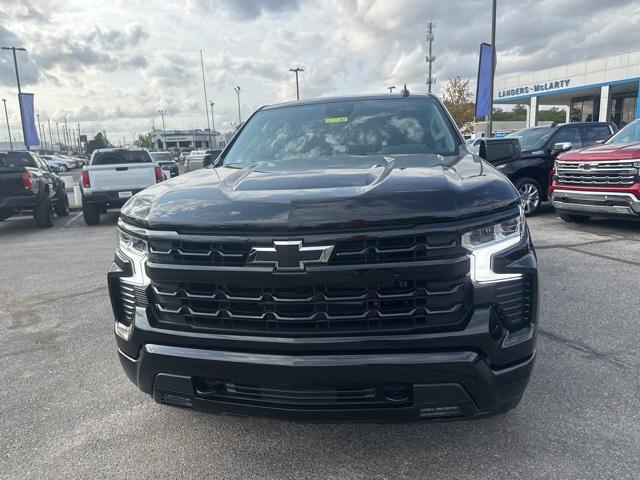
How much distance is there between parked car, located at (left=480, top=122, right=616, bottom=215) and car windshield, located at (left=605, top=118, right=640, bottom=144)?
4.49ft

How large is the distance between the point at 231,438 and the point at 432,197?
170 centimetres

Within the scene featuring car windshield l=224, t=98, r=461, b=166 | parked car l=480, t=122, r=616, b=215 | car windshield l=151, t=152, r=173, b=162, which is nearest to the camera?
car windshield l=224, t=98, r=461, b=166

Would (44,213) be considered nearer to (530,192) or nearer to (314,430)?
(314,430)

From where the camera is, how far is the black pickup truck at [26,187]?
10008 mm

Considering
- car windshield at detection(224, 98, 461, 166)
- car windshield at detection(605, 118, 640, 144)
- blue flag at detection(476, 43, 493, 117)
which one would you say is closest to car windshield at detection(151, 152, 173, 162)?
blue flag at detection(476, 43, 493, 117)

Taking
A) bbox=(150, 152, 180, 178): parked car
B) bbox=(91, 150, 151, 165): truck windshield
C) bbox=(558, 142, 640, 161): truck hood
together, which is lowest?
bbox=(150, 152, 180, 178): parked car

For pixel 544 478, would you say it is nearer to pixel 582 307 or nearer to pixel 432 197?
pixel 432 197

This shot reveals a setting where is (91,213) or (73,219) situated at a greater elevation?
(91,213)

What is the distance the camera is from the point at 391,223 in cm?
194

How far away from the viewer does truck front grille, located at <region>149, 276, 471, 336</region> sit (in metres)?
1.97

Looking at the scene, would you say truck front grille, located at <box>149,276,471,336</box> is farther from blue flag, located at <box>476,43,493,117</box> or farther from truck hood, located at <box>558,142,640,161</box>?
blue flag, located at <box>476,43,493,117</box>

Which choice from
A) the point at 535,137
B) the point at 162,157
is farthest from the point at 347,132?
the point at 162,157

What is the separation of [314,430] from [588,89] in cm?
3639

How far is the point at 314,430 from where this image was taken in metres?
2.69
